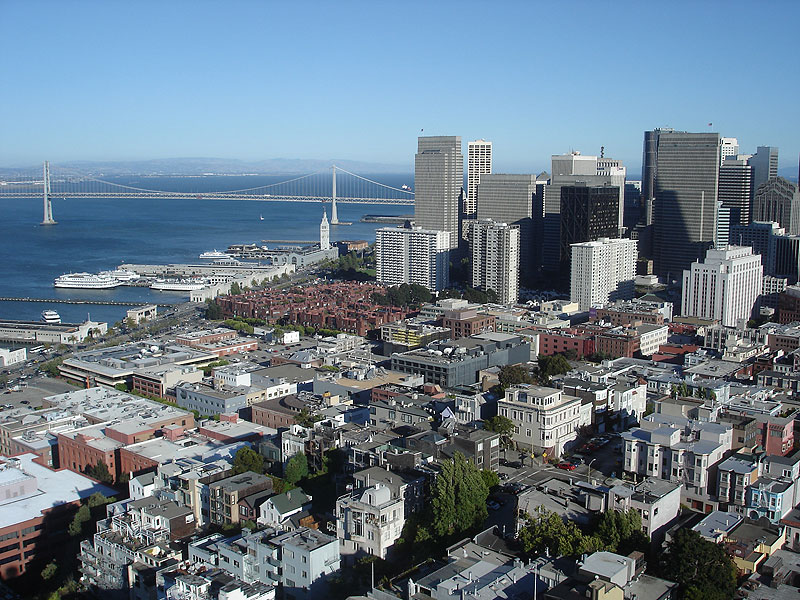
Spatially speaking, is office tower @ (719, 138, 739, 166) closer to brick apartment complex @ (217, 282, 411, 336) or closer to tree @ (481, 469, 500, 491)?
brick apartment complex @ (217, 282, 411, 336)

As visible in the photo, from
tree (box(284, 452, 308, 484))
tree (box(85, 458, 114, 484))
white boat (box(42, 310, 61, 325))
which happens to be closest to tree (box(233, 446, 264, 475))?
tree (box(284, 452, 308, 484))

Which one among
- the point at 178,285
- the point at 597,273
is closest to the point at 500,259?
the point at 597,273

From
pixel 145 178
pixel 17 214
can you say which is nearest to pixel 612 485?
pixel 17 214

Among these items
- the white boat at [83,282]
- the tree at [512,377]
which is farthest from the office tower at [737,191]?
the white boat at [83,282]

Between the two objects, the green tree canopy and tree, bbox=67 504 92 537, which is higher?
the green tree canopy

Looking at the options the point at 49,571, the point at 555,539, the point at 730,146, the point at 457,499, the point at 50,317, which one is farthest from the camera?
the point at 730,146

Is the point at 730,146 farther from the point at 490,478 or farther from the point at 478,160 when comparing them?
the point at 490,478
